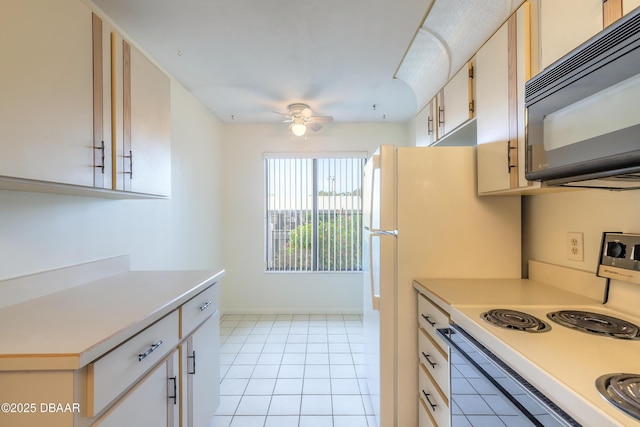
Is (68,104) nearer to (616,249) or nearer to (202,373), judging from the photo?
(202,373)

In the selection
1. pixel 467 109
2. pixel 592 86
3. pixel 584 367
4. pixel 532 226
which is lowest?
pixel 584 367

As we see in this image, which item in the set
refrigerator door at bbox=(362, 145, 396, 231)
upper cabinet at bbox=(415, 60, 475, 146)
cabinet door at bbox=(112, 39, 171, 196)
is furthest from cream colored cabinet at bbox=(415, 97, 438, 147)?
cabinet door at bbox=(112, 39, 171, 196)

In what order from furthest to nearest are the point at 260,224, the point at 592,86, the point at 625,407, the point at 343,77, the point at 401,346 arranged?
the point at 260,224, the point at 343,77, the point at 401,346, the point at 592,86, the point at 625,407

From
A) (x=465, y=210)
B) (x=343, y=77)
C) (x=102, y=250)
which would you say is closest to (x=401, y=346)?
(x=465, y=210)

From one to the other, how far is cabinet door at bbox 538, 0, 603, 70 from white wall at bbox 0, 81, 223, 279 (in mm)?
2279

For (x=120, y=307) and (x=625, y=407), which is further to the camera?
(x=120, y=307)

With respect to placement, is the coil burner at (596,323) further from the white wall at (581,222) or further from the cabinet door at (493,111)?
the cabinet door at (493,111)

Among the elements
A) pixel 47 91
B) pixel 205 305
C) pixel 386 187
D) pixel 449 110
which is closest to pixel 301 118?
pixel 449 110

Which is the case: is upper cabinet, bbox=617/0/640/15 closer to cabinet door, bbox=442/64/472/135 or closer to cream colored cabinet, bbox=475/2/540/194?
cream colored cabinet, bbox=475/2/540/194

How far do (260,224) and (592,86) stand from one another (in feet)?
11.5

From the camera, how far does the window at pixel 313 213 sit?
3.97m

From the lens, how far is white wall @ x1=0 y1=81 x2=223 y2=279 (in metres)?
1.29

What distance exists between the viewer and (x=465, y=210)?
1702 millimetres

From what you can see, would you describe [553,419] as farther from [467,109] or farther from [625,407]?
[467,109]
